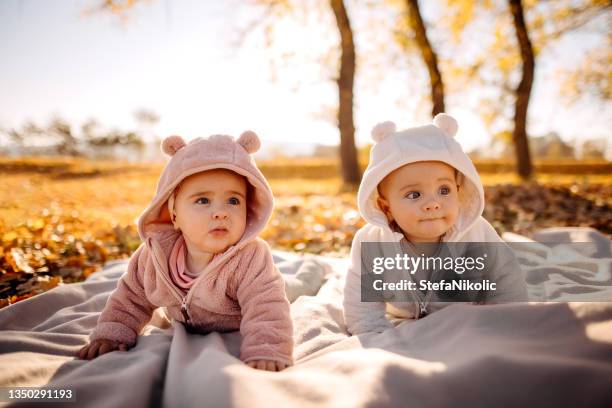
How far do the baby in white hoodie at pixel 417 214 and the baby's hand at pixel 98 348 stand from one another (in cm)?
114

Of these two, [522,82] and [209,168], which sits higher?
[522,82]

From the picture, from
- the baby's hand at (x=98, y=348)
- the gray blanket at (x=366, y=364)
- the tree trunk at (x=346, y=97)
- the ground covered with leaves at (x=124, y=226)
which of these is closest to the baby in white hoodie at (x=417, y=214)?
the gray blanket at (x=366, y=364)

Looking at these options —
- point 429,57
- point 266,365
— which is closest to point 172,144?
point 266,365

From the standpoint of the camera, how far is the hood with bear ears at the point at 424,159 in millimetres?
1987

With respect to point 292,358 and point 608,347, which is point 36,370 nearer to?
point 292,358

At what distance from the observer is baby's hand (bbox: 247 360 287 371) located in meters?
1.55

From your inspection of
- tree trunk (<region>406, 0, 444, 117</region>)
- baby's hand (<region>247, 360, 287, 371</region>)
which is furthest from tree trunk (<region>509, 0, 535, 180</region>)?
baby's hand (<region>247, 360, 287, 371</region>)

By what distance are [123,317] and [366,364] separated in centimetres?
127

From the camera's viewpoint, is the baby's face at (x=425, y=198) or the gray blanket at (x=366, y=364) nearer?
the gray blanket at (x=366, y=364)

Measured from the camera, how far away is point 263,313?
5.72 ft

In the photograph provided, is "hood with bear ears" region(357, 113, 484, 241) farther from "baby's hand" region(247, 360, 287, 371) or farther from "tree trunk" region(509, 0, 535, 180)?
"tree trunk" region(509, 0, 535, 180)

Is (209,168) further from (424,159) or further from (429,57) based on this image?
(429,57)

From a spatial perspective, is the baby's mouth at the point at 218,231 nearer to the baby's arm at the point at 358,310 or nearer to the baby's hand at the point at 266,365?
the baby's hand at the point at 266,365

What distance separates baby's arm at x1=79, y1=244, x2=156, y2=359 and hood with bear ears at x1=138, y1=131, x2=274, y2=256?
16 cm
